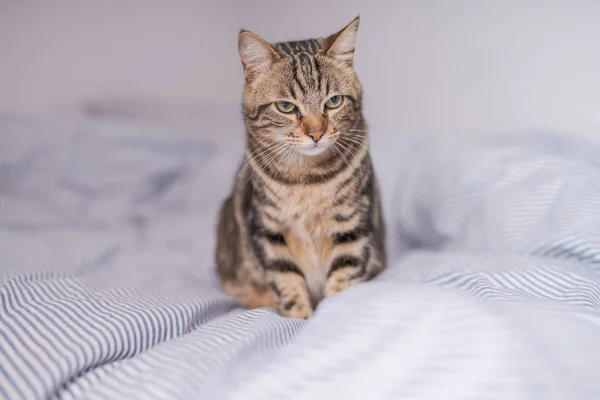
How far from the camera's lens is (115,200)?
166 centimetres

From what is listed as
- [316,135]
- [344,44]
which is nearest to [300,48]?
[344,44]

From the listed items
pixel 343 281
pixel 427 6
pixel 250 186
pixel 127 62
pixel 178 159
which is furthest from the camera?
pixel 127 62

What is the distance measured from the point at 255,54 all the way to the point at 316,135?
0.21 metres

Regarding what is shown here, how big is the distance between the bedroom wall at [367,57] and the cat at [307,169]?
665 millimetres

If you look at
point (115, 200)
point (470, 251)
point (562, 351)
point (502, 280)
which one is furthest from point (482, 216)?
point (115, 200)

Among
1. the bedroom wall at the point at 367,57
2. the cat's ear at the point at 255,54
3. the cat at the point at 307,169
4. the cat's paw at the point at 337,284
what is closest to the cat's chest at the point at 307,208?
the cat at the point at 307,169

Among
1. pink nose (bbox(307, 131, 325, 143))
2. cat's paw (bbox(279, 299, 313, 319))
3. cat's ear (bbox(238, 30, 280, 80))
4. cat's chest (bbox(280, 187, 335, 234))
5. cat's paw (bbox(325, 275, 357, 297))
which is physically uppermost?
cat's ear (bbox(238, 30, 280, 80))

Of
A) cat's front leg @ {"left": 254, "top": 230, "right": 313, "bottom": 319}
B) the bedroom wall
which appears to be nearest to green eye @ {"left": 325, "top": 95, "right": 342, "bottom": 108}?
cat's front leg @ {"left": 254, "top": 230, "right": 313, "bottom": 319}

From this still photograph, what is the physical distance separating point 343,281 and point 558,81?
897mm

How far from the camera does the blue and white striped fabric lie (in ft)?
1.91

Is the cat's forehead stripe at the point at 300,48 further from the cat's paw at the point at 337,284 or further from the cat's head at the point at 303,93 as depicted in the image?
the cat's paw at the point at 337,284

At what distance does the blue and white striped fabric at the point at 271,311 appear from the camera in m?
0.58

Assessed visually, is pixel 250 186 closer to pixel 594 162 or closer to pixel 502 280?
pixel 502 280

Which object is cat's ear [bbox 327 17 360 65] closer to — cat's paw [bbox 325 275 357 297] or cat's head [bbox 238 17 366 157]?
cat's head [bbox 238 17 366 157]
